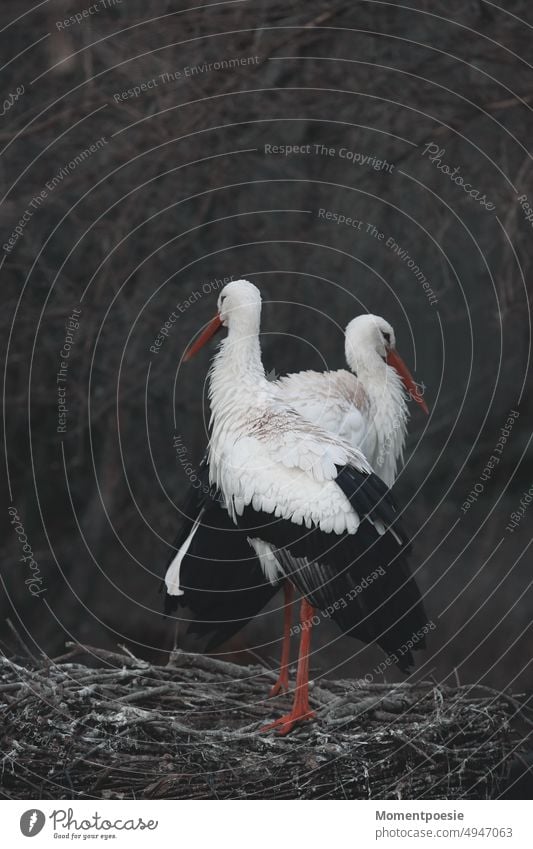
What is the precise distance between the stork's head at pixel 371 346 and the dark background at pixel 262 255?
1.79 m

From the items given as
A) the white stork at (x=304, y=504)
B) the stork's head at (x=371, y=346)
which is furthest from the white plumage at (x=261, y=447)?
the stork's head at (x=371, y=346)

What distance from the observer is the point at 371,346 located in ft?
23.5

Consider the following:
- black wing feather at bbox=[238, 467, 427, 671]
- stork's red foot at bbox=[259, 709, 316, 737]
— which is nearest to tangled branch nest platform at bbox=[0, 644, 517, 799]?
stork's red foot at bbox=[259, 709, 316, 737]

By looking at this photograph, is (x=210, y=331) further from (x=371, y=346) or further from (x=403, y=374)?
(x=403, y=374)

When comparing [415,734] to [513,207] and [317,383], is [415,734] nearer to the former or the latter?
[317,383]

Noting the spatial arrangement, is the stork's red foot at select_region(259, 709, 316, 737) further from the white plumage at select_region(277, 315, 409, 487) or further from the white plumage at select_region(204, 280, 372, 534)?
the white plumage at select_region(277, 315, 409, 487)

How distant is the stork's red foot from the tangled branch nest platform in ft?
0.12

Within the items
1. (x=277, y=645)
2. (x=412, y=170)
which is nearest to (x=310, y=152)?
(x=412, y=170)

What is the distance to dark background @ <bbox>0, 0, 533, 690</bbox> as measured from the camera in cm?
924

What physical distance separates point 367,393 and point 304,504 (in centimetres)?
87

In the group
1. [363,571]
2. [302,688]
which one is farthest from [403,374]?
[302,688]

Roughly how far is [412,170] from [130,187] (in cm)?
173

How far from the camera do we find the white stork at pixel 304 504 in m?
6.50
